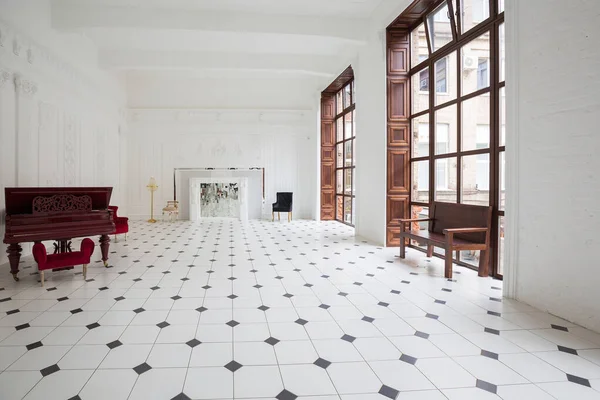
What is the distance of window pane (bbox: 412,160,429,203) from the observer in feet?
19.5

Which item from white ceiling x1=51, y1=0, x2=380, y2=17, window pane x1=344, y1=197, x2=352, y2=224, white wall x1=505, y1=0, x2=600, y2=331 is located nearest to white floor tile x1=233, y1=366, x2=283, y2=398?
white wall x1=505, y1=0, x2=600, y2=331

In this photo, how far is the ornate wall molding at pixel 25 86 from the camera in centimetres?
526

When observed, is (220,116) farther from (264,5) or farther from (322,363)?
(322,363)

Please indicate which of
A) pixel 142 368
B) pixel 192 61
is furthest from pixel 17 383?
pixel 192 61

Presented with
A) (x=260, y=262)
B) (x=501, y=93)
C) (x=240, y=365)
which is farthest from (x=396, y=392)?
(x=501, y=93)

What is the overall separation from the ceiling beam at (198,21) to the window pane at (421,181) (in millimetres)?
3154

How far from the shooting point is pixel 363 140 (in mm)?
7398

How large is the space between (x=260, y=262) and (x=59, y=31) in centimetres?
621

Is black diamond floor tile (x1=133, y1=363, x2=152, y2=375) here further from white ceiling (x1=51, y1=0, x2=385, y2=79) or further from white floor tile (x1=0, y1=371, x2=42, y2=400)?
white ceiling (x1=51, y1=0, x2=385, y2=79)

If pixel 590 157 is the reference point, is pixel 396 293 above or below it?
below

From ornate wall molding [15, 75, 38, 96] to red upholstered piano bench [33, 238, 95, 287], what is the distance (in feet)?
9.80

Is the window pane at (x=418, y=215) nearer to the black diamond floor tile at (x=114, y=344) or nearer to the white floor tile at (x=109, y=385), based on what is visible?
the black diamond floor tile at (x=114, y=344)

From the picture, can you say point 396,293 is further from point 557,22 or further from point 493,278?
point 557,22

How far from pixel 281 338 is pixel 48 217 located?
3.64 m
